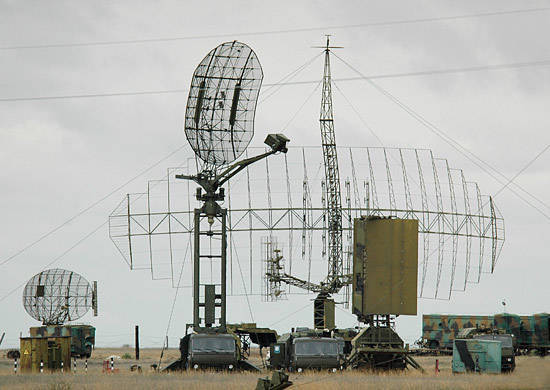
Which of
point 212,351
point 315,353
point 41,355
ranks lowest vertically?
point 41,355

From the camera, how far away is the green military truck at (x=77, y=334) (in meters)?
74.7

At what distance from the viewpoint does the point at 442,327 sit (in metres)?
82.8

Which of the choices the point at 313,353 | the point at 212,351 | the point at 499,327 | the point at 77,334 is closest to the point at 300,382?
the point at 313,353

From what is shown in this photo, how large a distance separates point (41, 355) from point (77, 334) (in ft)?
89.5

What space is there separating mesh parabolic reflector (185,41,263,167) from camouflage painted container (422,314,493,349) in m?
39.6

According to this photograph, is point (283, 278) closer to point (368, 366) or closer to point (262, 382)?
point (368, 366)

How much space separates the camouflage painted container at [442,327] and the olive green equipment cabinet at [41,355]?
41.2 metres

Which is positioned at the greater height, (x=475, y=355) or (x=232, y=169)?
(x=232, y=169)

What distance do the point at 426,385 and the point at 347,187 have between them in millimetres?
39479

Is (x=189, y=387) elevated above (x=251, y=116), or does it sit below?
below

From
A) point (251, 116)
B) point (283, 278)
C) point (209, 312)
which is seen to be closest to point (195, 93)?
point (251, 116)

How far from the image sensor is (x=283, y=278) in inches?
3339

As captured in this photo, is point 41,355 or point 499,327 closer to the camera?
point 41,355

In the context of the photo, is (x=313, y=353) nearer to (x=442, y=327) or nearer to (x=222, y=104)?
(x=222, y=104)
